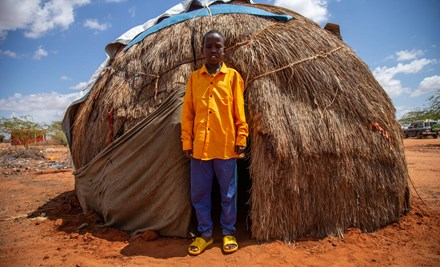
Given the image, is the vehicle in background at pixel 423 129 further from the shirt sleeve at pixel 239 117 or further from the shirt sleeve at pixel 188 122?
the shirt sleeve at pixel 188 122

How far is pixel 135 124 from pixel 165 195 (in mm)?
956

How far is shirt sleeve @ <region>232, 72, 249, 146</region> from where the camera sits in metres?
2.80

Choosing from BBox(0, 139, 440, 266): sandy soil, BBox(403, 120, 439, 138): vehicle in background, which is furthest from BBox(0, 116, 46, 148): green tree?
BBox(403, 120, 439, 138): vehicle in background

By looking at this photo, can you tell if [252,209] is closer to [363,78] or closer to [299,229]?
[299,229]

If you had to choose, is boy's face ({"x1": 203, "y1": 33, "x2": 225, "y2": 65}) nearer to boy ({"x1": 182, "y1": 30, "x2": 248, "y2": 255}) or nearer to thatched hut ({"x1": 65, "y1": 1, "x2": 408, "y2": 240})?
boy ({"x1": 182, "y1": 30, "x2": 248, "y2": 255})

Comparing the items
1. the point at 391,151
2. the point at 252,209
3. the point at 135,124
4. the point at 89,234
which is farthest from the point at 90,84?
the point at 391,151

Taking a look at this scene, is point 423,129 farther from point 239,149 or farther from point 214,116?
point 214,116

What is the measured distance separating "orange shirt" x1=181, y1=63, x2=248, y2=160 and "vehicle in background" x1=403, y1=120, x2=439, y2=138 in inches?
926

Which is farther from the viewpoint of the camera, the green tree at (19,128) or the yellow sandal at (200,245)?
the green tree at (19,128)

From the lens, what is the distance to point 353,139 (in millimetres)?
3104

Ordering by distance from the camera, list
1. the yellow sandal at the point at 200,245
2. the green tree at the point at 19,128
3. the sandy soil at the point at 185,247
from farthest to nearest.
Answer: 1. the green tree at the point at 19,128
2. the yellow sandal at the point at 200,245
3. the sandy soil at the point at 185,247

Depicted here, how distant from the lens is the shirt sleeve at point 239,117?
2.80 meters

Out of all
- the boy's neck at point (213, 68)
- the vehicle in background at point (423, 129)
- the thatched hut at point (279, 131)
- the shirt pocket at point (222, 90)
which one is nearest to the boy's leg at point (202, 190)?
the thatched hut at point (279, 131)

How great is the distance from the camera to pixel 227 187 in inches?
113
